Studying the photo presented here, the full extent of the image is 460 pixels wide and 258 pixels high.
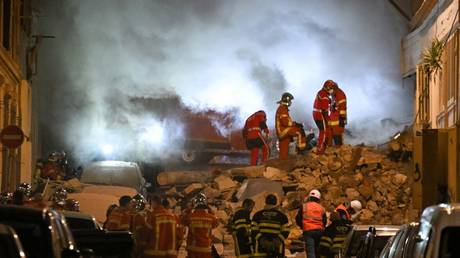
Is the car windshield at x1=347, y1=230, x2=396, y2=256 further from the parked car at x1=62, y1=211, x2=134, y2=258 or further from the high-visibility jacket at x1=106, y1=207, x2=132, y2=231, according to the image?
the high-visibility jacket at x1=106, y1=207, x2=132, y2=231

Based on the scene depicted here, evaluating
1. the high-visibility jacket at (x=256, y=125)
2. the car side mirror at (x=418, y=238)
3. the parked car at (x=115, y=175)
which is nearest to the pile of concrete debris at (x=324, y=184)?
the high-visibility jacket at (x=256, y=125)

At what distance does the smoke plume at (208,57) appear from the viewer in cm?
3212

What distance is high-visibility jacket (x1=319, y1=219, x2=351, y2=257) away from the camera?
15.5 meters

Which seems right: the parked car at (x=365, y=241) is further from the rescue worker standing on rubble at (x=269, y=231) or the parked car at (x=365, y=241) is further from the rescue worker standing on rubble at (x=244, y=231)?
the rescue worker standing on rubble at (x=244, y=231)

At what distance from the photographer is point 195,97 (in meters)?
32.6

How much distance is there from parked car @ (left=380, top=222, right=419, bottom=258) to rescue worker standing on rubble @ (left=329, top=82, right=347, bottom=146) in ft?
51.2

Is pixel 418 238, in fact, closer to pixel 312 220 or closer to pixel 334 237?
pixel 334 237

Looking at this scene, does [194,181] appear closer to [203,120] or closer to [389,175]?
[203,120]

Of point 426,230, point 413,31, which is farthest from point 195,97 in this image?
point 426,230

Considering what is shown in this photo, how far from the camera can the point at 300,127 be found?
2598 cm

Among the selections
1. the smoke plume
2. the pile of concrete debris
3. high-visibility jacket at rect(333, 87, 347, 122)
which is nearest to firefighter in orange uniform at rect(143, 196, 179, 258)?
the pile of concrete debris

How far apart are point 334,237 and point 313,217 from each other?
170 centimetres

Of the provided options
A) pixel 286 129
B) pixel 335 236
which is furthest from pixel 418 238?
pixel 286 129

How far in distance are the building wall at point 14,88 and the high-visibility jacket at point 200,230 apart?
907 cm
